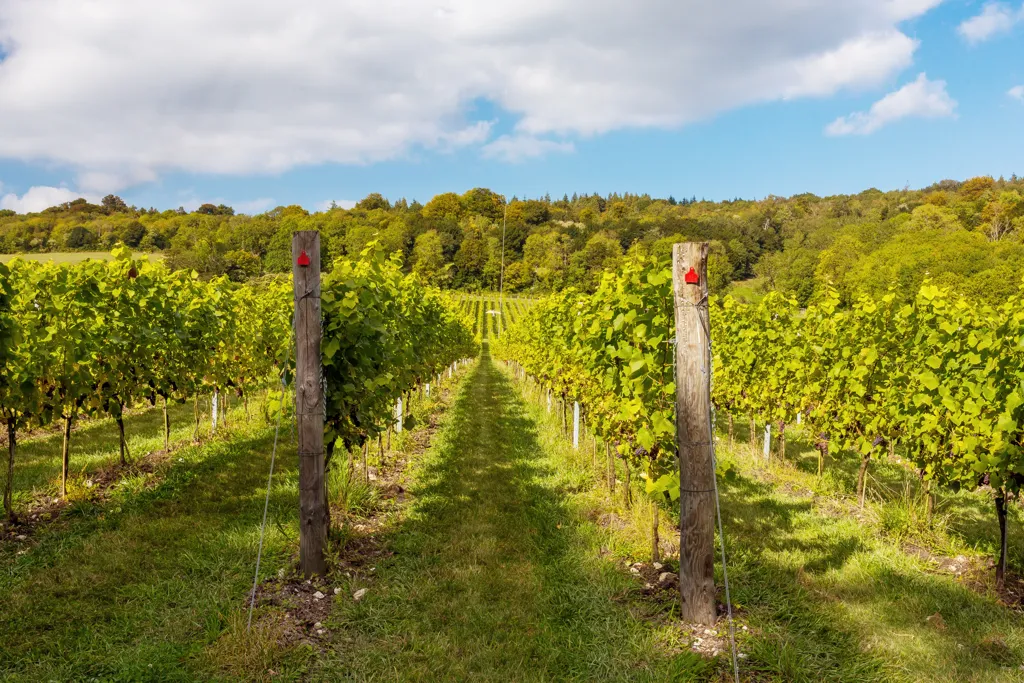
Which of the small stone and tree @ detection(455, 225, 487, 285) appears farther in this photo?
tree @ detection(455, 225, 487, 285)

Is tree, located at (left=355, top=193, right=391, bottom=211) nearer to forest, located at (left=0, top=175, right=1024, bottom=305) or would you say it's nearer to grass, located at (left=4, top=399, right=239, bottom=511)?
forest, located at (left=0, top=175, right=1024, bottom=305)

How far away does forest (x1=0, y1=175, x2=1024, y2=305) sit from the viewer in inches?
2143

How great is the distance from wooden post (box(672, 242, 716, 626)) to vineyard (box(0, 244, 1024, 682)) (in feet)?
0.28

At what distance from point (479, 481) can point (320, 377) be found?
3931 mm

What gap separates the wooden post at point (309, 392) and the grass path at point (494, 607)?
2.26 feet

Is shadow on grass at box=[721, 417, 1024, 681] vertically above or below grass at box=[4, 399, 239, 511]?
below

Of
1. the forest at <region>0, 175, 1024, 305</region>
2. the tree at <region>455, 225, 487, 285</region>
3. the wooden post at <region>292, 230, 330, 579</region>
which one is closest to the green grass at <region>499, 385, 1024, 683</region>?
the wooden post at <region>292, 230, 330, 579</region>

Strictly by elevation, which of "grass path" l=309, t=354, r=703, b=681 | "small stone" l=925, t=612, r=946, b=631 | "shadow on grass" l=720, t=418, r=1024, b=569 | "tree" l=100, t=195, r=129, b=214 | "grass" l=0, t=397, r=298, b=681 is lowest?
"shadow on grass" l=720, t=418, r=1024, b=569

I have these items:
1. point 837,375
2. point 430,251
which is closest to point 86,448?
point 837,375

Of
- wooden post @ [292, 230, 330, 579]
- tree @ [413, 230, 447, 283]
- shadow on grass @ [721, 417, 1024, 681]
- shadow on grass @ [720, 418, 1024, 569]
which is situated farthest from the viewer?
tree @ [413, 230, 447, 283]

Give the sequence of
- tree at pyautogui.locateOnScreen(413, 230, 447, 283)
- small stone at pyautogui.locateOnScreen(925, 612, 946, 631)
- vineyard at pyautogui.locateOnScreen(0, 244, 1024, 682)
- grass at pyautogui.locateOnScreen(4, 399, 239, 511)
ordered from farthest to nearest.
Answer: tree at pyautogui.locateOnScreen(413, 230, 447, 283) < grass at pyautogui.locateOnScreen(4, 399, 239, 511) < small stone at pyautogui.locateOnScreen(925, 612, 946, 631) < vineyard at pyautogui.locateOnScreen(0, 244, 1024, 682)

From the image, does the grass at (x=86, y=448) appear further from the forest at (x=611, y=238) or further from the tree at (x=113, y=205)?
the tree at (x=113, y=205)

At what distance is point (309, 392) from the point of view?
189 inches

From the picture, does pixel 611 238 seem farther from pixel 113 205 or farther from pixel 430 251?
pixel 113 205
